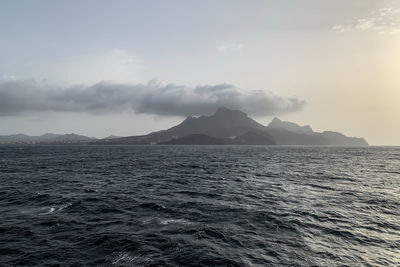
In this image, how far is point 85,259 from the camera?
20734mm

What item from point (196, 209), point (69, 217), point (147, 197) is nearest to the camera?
point (69, 217)

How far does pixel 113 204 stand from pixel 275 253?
25.0 m

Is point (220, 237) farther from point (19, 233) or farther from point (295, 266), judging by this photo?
point (19, 233)

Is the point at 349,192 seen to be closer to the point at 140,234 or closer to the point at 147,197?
the point at 147,197

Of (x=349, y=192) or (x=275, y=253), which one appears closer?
(x=275, y=253)

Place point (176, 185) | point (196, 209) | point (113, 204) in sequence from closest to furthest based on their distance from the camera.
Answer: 1. point (196, 209)
2. point (113, 204)
3. point (176, 185)

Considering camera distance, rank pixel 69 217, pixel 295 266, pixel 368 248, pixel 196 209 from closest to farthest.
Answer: pixel 295 266 → pixel 368 248 → pixel 69 217 → pixel 196 209

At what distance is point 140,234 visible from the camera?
26.2 metres

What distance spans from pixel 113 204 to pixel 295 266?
27179 mm

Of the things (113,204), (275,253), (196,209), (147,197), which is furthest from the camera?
(147,197)

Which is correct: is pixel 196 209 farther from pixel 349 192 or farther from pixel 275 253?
pixel 349 192

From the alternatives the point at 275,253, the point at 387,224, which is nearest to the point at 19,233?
the point at 275,253

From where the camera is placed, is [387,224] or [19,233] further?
[387,224]

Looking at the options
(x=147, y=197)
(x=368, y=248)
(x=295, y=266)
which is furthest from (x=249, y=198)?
(x=295, y=266)
